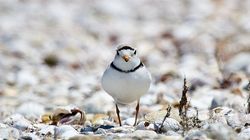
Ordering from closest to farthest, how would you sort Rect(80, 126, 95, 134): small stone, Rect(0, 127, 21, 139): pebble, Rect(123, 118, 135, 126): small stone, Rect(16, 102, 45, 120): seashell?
Rect(0, 127, 21, 139): pebble → Rect(80, 126, 95, 134): small stone → Rect(123, 118, 135, 126): small stone → Rect(16, 102, 45, 120): seashell

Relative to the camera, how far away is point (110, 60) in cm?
1346

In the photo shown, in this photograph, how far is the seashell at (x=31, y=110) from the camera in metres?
7.70

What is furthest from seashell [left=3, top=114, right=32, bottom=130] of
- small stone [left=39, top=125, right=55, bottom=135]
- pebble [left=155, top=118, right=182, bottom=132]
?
pebble [left=155, top=118, right=182, bottom=132]

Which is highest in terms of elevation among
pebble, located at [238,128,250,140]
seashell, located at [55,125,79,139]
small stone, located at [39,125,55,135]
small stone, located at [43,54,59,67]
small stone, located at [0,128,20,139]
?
small stone, located at [43,54,59,67]

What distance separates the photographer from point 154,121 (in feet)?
19.1

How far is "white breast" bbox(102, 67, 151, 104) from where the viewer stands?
20.3 feet

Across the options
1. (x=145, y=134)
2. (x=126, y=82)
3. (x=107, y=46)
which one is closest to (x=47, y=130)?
(x=126, y=82)

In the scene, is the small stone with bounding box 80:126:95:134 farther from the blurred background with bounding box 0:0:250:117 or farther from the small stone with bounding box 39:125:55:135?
the blurred background with bounding box 0:0:250:117

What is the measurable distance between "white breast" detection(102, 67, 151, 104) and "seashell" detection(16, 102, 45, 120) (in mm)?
1547

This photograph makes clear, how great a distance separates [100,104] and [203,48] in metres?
5.26

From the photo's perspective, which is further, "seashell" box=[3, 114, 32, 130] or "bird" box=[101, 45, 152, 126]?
"bird" box=[101, 45, 152, 126]

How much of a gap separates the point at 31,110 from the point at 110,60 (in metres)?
5.62

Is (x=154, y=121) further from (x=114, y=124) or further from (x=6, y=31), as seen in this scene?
(x=6, y=31)

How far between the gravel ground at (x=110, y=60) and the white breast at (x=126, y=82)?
0.79 feet
